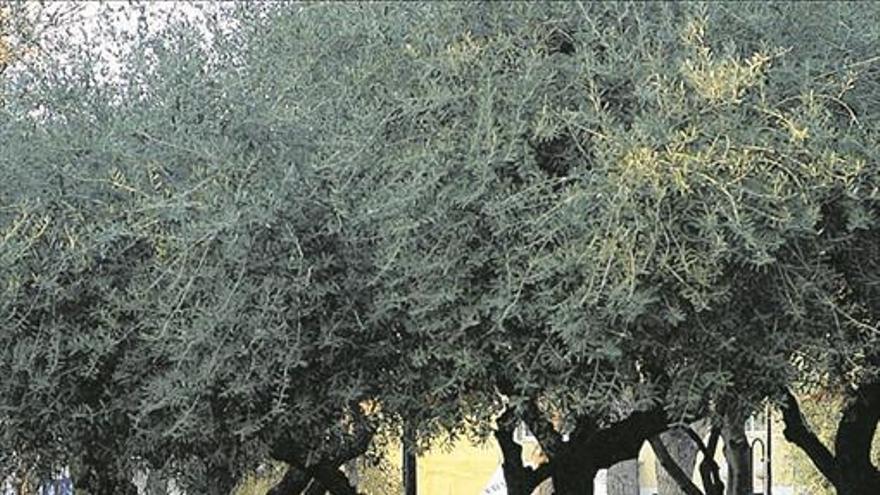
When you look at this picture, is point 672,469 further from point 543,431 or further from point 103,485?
point 103,485

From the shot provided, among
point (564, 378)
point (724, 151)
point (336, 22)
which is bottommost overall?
point (564, 378)

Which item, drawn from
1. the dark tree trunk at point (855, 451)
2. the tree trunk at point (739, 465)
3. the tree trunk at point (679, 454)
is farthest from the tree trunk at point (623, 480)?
the dark tree trunk at point (855, 451)

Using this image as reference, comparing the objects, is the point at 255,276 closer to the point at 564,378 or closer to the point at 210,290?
the point at 210,290

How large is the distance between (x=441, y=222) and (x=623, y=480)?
37.4 ft

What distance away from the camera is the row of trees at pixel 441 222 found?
7.75 meters

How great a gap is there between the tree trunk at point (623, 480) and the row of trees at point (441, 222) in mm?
9734

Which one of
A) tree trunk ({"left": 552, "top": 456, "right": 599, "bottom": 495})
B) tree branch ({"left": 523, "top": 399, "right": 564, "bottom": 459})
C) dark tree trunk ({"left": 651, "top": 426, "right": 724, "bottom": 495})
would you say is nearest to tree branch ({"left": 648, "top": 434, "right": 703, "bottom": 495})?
dark tree trunk ({"left": 651, "top": 426, "right": 724, "bottom": 495})

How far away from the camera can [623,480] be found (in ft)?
62.7

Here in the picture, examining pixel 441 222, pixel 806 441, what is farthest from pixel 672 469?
pixel 441 222

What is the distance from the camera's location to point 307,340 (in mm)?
8578

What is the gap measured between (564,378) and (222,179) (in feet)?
6.42

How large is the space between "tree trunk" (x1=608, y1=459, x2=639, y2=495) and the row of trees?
9734 mm

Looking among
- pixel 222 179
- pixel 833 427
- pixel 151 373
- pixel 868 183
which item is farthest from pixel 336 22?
pixel 833 427

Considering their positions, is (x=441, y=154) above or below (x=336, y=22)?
below
